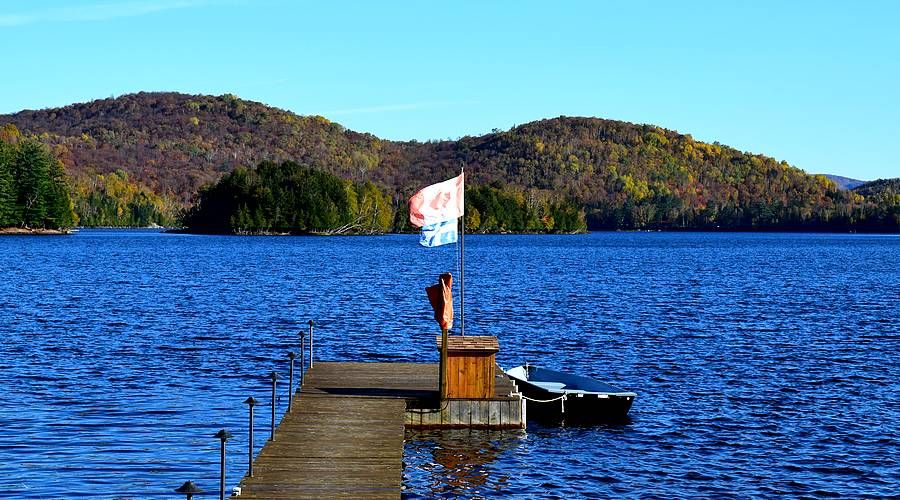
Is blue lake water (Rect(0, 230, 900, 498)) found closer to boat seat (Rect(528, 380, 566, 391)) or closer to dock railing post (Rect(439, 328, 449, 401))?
dock railing post (Rect(439, 328, 449, 401))

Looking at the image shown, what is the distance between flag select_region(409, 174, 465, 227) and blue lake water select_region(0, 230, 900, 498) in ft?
17.5

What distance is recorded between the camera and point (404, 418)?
25.9 metres

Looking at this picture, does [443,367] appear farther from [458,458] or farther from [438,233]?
[438,233]

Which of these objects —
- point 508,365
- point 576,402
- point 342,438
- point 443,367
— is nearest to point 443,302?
point 443,367

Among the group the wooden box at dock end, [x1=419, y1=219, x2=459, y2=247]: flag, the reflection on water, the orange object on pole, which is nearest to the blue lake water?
the reflection on water

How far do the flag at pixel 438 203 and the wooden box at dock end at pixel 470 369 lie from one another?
3097mm

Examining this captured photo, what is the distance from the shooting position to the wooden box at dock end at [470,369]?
26672mm

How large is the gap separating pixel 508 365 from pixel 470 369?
14524 millimetres

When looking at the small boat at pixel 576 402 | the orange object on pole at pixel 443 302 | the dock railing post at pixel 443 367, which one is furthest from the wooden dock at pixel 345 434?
the orange object on pole at pixel 443 302

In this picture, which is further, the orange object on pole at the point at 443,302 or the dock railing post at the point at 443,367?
the dock railing post at the point at 443,367

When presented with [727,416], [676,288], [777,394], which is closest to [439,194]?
[727,416]

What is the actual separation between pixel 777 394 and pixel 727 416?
479cm

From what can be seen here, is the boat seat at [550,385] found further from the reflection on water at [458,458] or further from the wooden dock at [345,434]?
the reflection on water at [458,458]

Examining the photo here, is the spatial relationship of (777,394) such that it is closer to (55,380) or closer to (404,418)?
(404,418)
